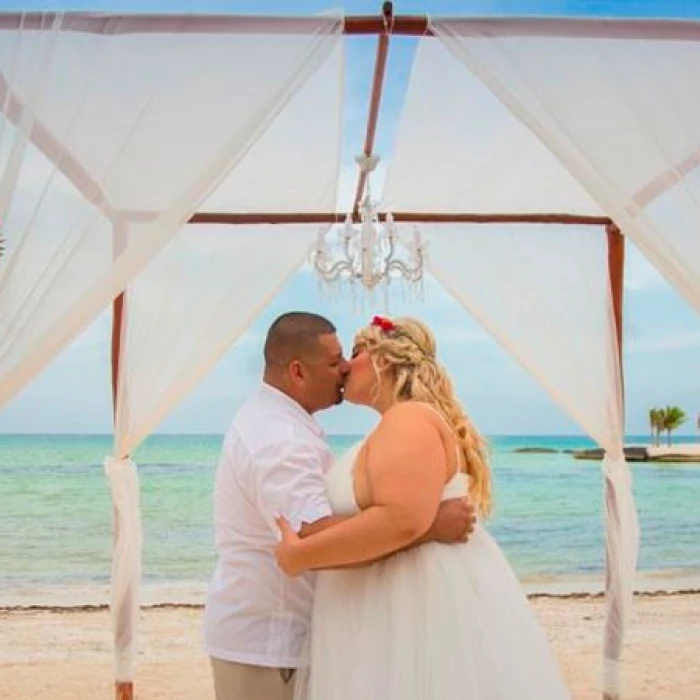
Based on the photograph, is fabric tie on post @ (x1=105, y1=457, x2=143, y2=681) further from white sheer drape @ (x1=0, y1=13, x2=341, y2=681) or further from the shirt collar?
the shirt collar

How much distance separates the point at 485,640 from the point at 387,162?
2.64 meters

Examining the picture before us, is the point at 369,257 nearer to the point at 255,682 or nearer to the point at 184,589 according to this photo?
the point at 255,682

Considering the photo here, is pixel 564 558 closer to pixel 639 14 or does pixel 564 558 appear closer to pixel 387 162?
pixel 387 162

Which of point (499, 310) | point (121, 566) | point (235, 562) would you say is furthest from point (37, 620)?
point (235, 562)

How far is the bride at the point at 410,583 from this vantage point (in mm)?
2242

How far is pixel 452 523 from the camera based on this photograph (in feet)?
7.75

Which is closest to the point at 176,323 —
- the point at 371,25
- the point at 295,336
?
the point at 371,25

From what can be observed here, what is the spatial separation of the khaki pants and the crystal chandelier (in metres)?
2.33

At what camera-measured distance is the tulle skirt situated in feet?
7.70

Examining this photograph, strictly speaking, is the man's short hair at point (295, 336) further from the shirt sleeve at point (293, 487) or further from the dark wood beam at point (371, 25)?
the dark wood beam at point (371, 25)

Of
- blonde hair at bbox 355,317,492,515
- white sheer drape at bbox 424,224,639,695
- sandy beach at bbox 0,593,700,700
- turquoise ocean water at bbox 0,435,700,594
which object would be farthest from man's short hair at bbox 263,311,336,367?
turquoise ocean water at bbox 0,435,700,594

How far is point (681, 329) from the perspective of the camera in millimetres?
22891

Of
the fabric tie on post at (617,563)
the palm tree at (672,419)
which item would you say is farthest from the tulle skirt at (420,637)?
the palm tree at (672,419)

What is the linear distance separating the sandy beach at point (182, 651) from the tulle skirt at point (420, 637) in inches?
124
